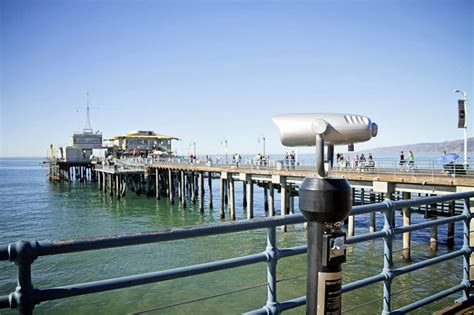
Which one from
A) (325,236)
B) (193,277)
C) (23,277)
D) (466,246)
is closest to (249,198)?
(193,277)

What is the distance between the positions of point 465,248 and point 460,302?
0.55 meters

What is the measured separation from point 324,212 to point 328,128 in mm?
459

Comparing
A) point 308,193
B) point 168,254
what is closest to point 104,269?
point 168,254

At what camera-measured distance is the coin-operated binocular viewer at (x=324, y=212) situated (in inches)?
78.9

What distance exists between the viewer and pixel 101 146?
72.5m

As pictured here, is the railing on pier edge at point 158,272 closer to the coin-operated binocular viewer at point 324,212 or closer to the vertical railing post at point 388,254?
the vertical railing post at point 388,254

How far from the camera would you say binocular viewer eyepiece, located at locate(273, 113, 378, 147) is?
82.6 inches

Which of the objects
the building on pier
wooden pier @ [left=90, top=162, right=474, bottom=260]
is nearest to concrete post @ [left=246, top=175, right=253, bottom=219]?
wooden pier @ [left=90, top=162, right=474, bottom=260]

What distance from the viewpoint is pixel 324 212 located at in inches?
78.4

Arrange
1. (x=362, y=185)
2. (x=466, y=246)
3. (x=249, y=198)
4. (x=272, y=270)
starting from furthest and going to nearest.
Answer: (x=249, y=198) → (x=362, y=185) → (x=466, y=246) → (x=272, y=270)

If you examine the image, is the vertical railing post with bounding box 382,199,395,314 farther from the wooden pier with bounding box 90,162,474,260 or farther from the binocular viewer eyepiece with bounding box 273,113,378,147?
the binocular viewer eyepiece with bounding box 273,113,378,147

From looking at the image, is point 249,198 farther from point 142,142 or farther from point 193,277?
point 142,142

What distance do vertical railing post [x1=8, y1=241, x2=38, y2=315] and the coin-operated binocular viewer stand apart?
1386 millimetres

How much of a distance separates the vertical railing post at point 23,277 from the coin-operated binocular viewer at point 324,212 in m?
1.39
